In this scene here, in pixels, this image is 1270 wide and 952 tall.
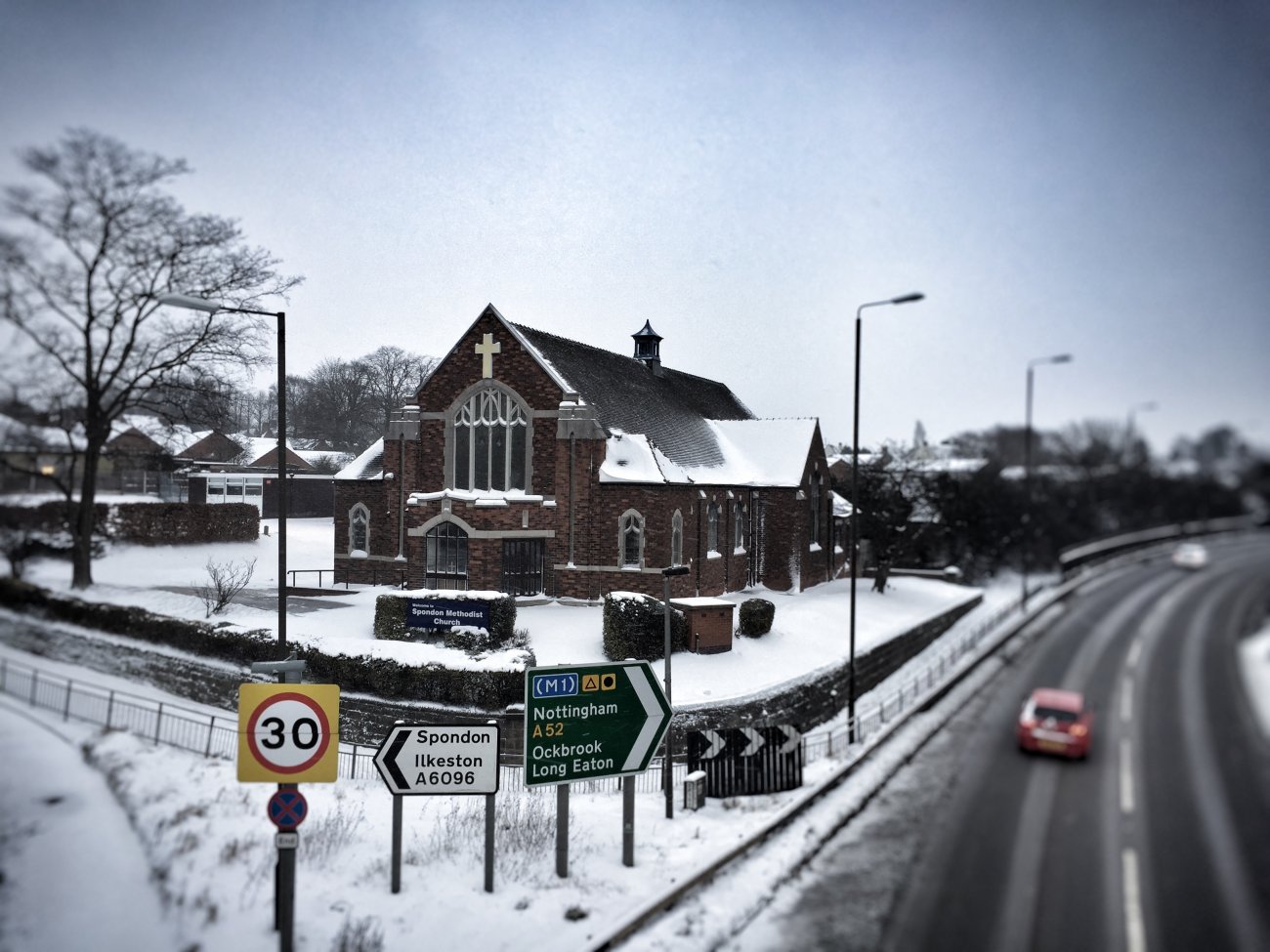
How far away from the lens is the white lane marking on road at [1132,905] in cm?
371

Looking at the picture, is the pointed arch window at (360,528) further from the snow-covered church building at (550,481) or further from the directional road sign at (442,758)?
the directional road sign at (442,758)

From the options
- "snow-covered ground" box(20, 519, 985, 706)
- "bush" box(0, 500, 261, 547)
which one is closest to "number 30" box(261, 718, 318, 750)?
"snow-covered ground" box(20, 519, 985, 706)

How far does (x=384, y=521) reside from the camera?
320 inches

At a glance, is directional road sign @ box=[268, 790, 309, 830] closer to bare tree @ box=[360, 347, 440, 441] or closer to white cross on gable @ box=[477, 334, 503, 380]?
bare tree @ box=[360, 347, 440, 441]

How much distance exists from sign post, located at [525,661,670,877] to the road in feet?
12.3

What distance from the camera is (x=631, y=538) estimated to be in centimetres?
1912

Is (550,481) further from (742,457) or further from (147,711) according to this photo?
(742,457)

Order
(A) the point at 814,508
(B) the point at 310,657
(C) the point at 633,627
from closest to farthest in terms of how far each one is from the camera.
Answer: (B) the point at 310,657 < (C) the point at 633,627 < (A) the point at 814,508

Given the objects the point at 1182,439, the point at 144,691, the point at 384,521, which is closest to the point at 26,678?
the point at 144,691

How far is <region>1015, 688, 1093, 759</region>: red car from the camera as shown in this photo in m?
4.59

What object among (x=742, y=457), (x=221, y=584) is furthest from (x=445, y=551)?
(x=742, y=457)

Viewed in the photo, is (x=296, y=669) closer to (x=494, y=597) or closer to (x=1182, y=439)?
(x=494, y=597)

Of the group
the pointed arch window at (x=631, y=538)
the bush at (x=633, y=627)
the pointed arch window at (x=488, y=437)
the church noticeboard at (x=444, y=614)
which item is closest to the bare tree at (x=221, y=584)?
the church noticeboard at (x=444, y=614)

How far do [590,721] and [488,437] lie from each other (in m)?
4.78
